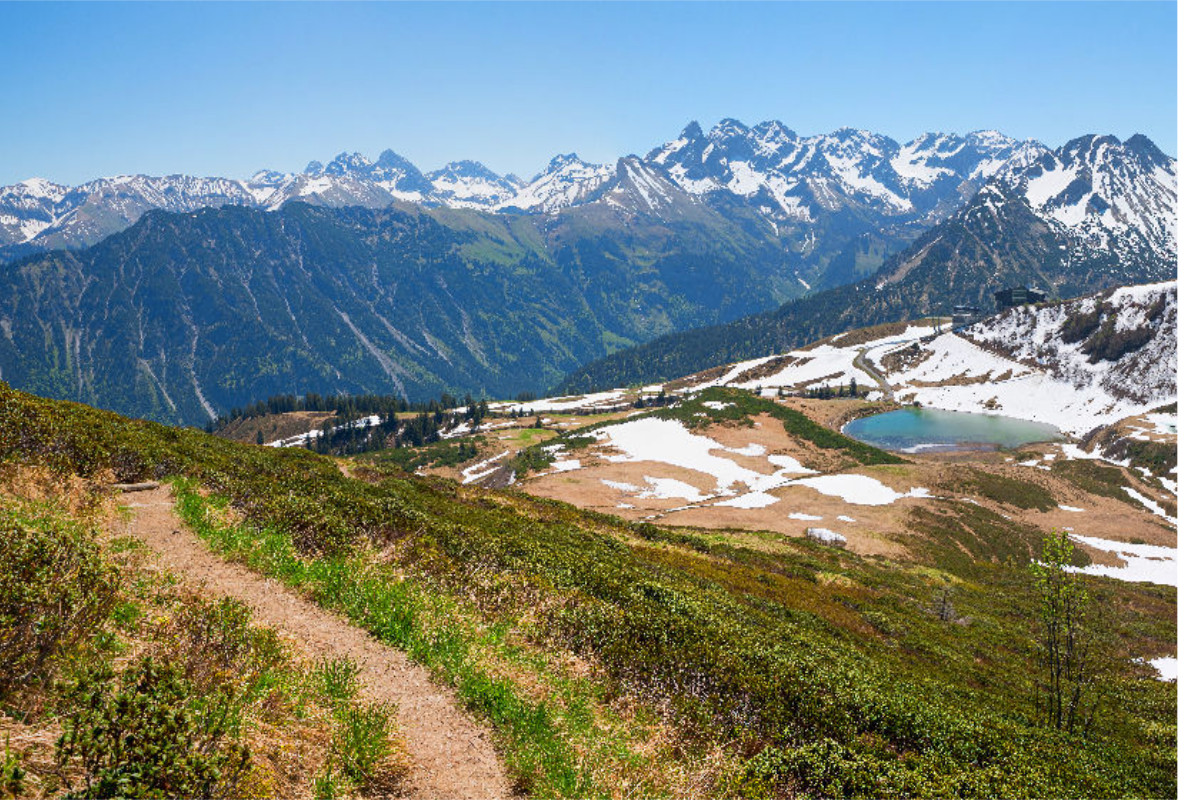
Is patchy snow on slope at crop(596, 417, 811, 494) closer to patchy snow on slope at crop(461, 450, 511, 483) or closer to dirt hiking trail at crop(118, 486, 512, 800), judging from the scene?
patchy snow on slope at crop(461, 450, 511, 483)

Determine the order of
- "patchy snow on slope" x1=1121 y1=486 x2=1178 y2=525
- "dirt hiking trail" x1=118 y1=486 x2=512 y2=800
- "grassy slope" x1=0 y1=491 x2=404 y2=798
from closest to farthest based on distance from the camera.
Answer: "grassy slope" x1=0 y1=491 x2=404 y2=798 < "dirt hiking trail" x1=118 y1=486 x2=512 y2=800 < "patchy snow on slope" x1=1121 y1=486 x2=1178 y2=525

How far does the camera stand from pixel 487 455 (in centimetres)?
14638

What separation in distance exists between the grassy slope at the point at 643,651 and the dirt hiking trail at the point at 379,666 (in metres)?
0.45

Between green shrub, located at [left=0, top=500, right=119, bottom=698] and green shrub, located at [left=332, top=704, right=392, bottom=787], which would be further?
green shrub, located at [left=332, top=704, right=392, bottom=787]

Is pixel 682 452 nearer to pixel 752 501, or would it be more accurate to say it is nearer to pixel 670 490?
pixel 670 490

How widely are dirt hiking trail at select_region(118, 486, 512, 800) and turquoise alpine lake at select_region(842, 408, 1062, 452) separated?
15737 centimetres

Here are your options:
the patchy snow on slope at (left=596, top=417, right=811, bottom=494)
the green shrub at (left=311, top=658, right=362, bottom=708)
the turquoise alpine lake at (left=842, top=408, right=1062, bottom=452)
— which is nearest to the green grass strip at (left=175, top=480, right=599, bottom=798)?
the green shrub at (left=311, top=658, right=362, bottom=708)

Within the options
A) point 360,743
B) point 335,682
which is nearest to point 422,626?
point 335,682

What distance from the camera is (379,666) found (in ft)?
39.0

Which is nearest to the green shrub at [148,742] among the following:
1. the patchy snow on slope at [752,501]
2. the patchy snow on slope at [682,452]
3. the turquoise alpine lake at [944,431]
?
the patchy snow on slope at [752,501]

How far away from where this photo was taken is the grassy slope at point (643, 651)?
12.0 m

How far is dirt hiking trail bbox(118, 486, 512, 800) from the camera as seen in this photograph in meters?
9.18

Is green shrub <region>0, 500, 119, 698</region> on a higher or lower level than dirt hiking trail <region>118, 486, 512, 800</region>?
higher
